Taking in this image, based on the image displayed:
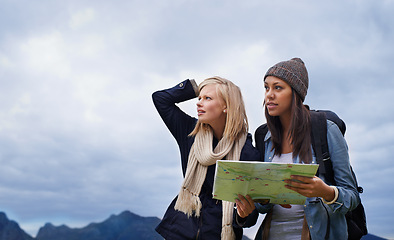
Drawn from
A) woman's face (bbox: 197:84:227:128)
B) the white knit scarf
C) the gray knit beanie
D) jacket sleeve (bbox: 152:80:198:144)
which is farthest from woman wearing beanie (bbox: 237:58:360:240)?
jacket sleeve (bbox: 152:80:198:144)

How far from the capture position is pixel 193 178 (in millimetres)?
3650

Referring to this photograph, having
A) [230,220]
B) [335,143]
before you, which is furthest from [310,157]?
[230,220]

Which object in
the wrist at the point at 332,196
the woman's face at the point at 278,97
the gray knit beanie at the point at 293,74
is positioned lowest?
the wrist at the point at 332,196

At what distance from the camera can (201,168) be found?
12.0ft

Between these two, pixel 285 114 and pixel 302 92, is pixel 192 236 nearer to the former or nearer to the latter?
pixel 285 114

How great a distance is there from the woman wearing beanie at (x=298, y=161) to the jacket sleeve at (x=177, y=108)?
37.1 inches

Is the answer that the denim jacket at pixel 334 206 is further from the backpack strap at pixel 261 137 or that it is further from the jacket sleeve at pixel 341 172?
the backpack strap at pixel 261 137

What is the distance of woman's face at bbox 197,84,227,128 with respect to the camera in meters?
3.75

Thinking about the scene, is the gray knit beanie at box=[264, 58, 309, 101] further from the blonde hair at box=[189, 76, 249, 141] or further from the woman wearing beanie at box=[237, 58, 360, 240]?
the blonde hair at box=[189, 76, 249, 141]

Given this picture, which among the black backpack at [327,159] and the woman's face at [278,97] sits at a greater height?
the woman's face at [278,97]

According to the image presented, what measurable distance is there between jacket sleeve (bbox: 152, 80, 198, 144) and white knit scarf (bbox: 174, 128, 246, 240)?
9.4 inches

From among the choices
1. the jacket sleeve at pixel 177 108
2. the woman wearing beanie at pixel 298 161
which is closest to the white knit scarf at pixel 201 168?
the jacket sleeve at pixel 177 108

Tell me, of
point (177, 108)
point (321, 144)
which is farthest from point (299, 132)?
point (177, 108)

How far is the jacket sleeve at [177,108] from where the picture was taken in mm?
3977
